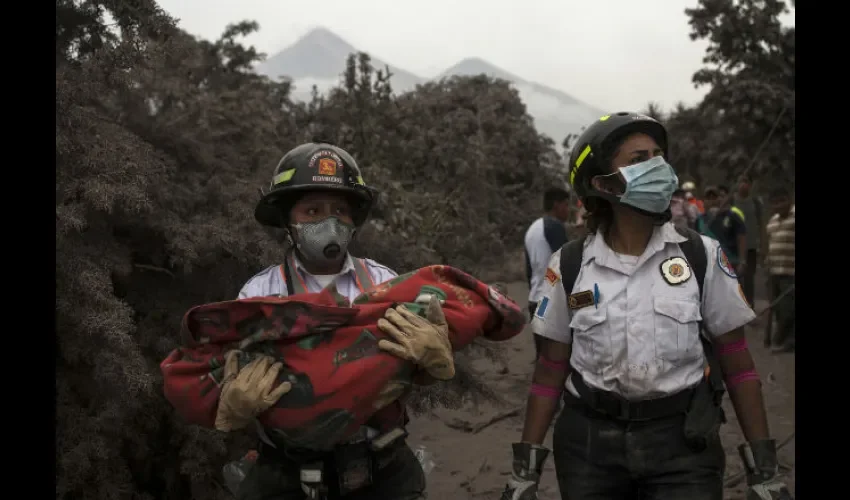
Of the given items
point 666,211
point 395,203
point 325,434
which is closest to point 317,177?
point 325,434

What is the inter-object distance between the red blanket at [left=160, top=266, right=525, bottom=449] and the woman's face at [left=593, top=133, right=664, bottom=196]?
891mm

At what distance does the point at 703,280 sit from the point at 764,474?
72 cm

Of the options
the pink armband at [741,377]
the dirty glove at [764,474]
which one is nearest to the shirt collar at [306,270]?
the pink armband at [741,377]

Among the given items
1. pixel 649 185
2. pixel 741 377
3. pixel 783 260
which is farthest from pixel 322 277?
pixel 783 260

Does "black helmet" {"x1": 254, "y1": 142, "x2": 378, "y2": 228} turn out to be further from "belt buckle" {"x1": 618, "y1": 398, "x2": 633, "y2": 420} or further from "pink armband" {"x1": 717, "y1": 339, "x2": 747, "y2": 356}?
"pink armband" {"x1": 717, "y1": 339, "x2": 747, "y2": 356}

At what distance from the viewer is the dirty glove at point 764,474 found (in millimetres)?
2629

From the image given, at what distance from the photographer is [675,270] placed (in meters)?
2.71

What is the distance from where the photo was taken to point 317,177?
2.71 meters

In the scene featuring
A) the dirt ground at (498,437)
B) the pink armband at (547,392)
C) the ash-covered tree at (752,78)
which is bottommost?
the dirt ground at (498,437)

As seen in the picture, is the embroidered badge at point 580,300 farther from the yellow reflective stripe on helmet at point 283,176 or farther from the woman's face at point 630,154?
the yellow reflective stripe on helmet at point 283,176

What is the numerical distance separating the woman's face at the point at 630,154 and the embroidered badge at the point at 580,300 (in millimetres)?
424

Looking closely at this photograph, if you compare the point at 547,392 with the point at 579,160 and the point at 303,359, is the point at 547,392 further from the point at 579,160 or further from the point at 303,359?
the point at 303,359
